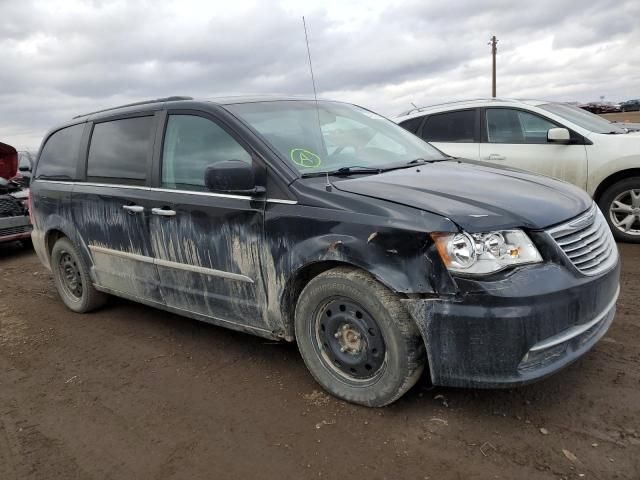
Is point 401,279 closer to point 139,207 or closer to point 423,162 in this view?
point 423,162

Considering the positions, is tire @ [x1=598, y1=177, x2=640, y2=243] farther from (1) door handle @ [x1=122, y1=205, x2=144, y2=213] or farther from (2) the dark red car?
(2) the dark red car

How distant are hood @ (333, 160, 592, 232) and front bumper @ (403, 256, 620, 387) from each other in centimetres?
28

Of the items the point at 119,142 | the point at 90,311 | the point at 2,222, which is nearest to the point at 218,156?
the point at 119,142

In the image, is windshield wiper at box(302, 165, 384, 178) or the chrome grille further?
windshield wiper at box(302, 165, 384, 178)

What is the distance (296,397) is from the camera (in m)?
3.26

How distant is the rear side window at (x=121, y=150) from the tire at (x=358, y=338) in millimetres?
1774

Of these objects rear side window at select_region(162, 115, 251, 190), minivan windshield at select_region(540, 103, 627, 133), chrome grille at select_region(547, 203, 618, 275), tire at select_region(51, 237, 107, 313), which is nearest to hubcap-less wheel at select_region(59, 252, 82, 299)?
tire at select_region(51, 237, 107, 313)

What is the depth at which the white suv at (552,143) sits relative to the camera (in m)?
6.18

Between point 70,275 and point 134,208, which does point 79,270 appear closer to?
point 70,275

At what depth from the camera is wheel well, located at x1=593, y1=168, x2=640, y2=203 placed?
616 centimetres

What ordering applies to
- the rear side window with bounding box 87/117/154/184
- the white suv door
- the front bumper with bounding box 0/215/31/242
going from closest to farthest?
1. the rear side window with bounding box 87/117/154/184
2. the white suv door
3. the front bumper with bounding box 0/215/31/242

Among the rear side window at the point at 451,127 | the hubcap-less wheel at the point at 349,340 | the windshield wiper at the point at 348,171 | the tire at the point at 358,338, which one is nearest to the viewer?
the tire at the point at 358,338

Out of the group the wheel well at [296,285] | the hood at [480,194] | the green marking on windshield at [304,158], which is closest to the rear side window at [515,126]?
the hood at [480,194]

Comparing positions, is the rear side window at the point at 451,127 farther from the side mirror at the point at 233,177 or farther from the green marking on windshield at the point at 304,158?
the side mirror at the point at 233,177
